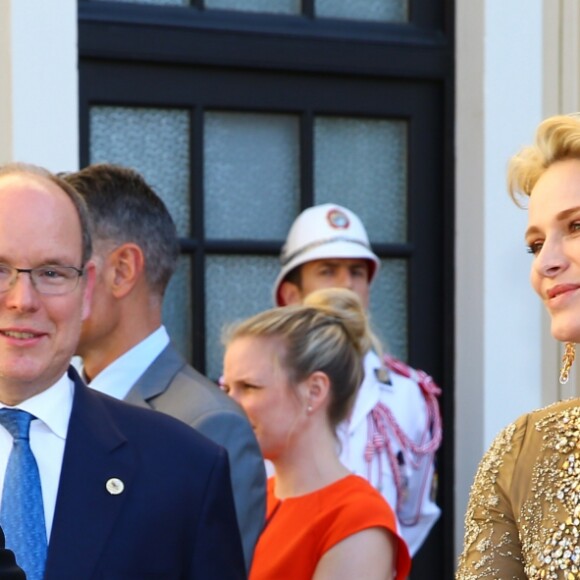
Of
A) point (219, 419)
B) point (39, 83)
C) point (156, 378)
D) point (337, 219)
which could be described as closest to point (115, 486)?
point (219, 419)

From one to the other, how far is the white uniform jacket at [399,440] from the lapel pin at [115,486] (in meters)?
2.05

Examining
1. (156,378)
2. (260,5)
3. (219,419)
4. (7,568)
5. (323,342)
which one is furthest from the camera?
(260,5)

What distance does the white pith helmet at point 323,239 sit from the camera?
190 inches

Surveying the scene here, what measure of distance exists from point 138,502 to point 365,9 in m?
2.90

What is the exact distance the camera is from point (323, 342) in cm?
391

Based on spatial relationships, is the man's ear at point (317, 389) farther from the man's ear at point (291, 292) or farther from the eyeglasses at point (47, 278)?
the eyeglasses at point (47, 278)

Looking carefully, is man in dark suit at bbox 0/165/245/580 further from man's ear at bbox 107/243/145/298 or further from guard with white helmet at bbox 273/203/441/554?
guard with white helmet at bbox 273/203/441/554

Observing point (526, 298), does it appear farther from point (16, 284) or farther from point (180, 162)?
point (16, 284)

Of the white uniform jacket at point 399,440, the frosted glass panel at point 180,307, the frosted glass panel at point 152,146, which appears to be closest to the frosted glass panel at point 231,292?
the frosted glass panel at point 180,307

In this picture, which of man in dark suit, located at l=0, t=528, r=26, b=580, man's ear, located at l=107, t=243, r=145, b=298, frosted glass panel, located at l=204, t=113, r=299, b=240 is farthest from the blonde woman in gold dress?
frosted glass panel, located at l=204, t=113, r=299, b=240

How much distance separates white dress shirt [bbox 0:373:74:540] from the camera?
261cm

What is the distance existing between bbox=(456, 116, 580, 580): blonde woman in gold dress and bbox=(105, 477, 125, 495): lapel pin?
23.5 inches

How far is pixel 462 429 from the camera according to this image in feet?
16.8

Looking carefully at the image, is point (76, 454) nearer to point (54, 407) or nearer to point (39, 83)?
point (54, 407)
